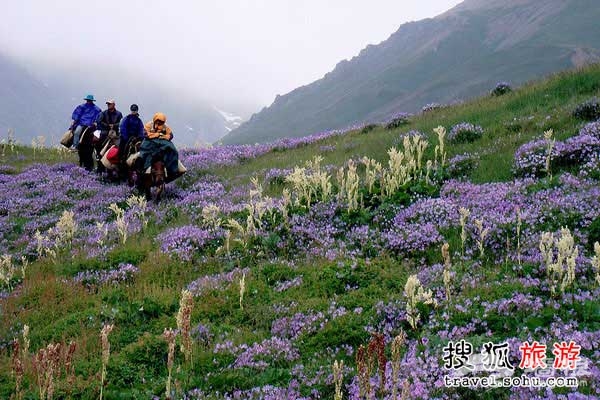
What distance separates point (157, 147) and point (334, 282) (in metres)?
8.97

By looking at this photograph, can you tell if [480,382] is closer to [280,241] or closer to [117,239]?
[280,241]

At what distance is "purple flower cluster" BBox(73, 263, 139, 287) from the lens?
8.88 metres

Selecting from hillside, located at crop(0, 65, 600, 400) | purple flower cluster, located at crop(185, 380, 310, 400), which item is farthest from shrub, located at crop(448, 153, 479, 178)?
purple flower cluster, located at crop(185, 380, 310, 400)

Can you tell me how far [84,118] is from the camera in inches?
→ 781

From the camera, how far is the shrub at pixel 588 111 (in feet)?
38.9

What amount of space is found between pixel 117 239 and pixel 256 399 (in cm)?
743

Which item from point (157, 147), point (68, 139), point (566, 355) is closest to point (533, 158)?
point (566, 355)

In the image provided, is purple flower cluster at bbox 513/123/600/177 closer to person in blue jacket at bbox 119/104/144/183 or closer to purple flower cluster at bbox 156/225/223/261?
purple flower cluster at bbox 156/225/223/261

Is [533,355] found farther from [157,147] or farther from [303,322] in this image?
[157,147]

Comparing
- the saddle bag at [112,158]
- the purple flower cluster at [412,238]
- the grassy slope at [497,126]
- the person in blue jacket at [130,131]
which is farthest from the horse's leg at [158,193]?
the purple flower cluster at [412,238]

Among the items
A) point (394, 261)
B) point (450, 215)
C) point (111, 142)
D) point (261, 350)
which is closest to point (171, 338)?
point (261, 350)

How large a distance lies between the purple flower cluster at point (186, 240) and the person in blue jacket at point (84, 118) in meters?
11.5

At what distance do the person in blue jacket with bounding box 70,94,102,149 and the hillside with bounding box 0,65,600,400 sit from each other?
6120mm

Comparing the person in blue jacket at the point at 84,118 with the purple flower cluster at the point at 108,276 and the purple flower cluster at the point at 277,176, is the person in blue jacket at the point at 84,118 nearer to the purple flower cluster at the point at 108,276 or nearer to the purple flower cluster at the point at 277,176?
the purple flower cluster at the point at 277,176
